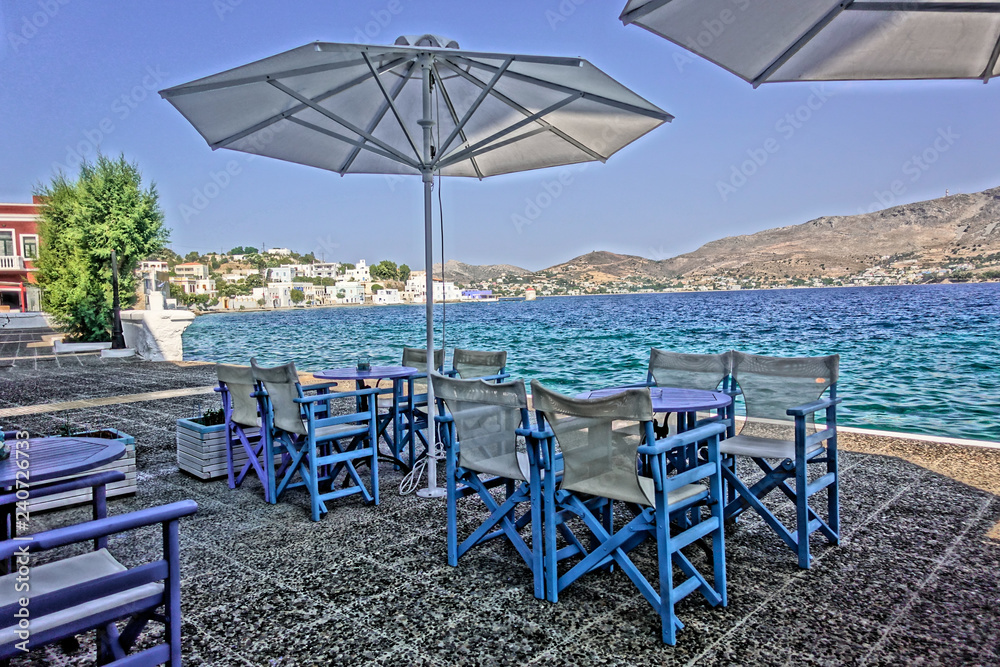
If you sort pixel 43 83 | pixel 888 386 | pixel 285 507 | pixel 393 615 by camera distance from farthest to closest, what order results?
pixel 888 386, pixel 43 83, pixel 285 507, pixel 393 615

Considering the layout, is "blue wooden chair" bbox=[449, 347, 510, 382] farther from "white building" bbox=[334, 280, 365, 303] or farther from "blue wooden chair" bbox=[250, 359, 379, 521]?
"white building" bbox=[334, 280, 365, 303]

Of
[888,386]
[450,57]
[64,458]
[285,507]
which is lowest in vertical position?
[888,386]

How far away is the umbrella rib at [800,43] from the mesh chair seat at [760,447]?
1.78 metres

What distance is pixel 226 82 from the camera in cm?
333

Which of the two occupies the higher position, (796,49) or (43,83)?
A: (43,83)

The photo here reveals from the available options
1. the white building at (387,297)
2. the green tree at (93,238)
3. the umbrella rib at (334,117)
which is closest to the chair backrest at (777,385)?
the umbrella rib at (334,117)

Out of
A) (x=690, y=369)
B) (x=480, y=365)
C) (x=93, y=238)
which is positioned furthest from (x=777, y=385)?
(x=93, y=238)

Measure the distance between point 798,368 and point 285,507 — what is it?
3.16m

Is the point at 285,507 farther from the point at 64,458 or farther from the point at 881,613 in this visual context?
the point at 881,613

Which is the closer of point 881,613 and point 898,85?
point 881,613

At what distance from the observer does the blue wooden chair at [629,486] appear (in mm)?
2207

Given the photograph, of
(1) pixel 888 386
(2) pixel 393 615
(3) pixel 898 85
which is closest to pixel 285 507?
(2) pixel 393 615

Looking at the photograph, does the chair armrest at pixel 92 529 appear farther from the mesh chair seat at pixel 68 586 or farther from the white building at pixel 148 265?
the white building at pixel 148 265

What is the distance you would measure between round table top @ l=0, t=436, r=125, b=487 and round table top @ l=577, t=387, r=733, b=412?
1858 mm
